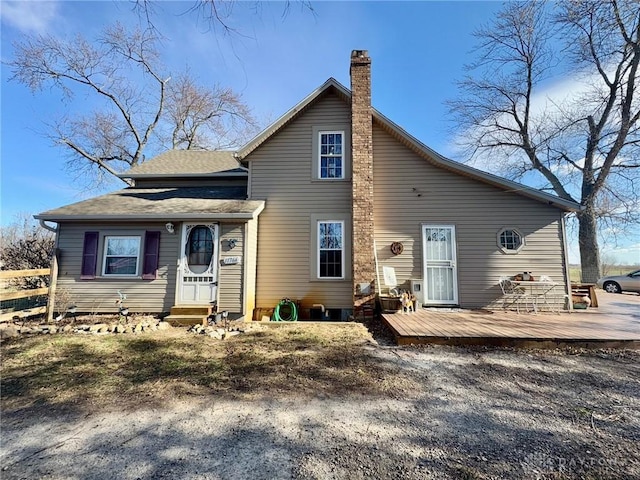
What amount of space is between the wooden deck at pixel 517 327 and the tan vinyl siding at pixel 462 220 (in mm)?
1071

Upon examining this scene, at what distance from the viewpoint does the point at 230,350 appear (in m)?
5.16

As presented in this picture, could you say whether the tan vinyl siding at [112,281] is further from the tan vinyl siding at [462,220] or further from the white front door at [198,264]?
the tan vinyl siding at [462,220]

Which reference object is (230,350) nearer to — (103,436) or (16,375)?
(103,436)

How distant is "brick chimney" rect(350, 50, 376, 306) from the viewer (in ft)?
25.3

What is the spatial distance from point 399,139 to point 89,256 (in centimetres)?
908

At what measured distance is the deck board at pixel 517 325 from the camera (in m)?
5.18

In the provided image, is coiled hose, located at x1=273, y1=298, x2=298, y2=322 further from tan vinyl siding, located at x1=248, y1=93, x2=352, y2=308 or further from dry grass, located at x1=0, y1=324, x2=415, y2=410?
dry grass, located at x1=0, y1=324, x2=415, y2=410

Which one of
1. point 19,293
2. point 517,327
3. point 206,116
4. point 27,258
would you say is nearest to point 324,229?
point 517,327

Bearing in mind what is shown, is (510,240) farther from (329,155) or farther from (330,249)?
(329,155)

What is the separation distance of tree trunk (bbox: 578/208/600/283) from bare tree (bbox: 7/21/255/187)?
70.9 feet

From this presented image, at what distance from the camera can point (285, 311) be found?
819cm

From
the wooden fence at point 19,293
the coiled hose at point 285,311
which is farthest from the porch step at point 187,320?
the wooden fence at point 19,293

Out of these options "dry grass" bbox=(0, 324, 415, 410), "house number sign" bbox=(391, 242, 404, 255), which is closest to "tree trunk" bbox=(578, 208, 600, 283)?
"house number sign" bbox=(391, 242, 404, 255)

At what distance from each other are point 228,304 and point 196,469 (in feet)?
18.0
